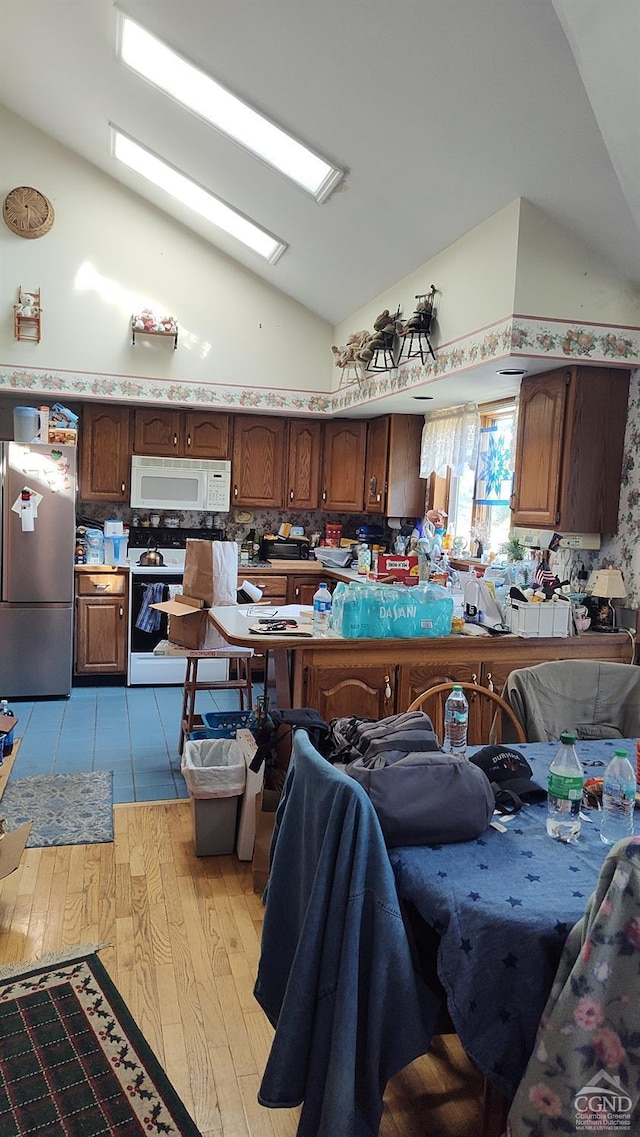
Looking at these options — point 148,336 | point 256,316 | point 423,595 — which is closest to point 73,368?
point 148,336

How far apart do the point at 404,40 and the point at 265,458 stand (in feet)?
11.4

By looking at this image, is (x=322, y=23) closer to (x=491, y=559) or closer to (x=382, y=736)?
(x=382, y=736)

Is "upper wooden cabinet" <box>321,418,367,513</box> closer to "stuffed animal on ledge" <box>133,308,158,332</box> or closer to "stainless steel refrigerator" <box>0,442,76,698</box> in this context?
"stuffed animal on ledge" <box>133,308,158,332</box>

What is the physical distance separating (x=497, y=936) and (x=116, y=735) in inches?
134

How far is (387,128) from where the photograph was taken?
10.2 ft

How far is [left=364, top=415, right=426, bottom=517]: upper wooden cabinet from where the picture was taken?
5496mm

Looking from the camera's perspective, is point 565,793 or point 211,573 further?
point 211,573

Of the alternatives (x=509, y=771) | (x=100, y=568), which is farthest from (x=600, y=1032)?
(x=100, y=568)

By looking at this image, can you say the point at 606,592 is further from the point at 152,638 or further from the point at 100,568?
the point at 100,568

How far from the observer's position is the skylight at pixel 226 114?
3.64 metres

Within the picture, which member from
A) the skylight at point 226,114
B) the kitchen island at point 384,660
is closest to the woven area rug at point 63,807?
the kitchen island at point 384,660

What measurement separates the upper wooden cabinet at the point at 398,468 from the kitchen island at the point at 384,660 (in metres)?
2.23

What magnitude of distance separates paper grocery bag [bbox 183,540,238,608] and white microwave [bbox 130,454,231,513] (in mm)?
1961

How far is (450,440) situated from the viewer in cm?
509
